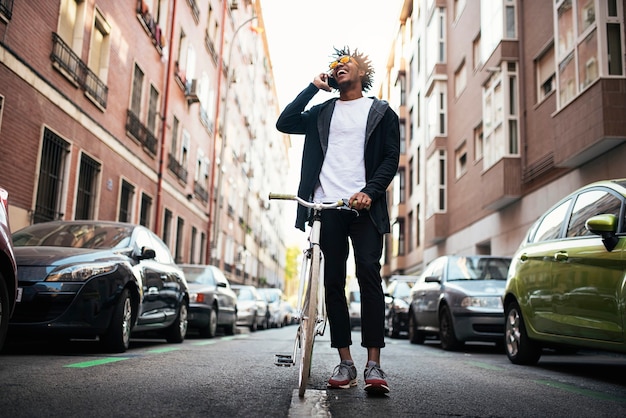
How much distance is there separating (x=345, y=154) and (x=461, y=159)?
22933mm

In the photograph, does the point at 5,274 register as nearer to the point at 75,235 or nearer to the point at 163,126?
the point at 75,235

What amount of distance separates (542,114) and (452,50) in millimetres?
11018

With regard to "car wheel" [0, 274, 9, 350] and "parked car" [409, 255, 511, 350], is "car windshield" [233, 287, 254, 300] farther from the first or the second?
"car wheel" [0, 274, 9, 350]

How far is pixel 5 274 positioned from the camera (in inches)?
200

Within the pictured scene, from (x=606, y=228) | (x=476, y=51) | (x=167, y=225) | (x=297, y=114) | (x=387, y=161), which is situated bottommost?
(x=606, y=228)

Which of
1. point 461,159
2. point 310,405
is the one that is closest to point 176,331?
point 310,405

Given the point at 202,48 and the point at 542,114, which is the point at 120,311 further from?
the point at 202,48

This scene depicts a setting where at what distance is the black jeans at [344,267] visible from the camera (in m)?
4.45

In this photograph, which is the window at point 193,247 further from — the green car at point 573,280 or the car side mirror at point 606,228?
the car side mirror at point 606,228

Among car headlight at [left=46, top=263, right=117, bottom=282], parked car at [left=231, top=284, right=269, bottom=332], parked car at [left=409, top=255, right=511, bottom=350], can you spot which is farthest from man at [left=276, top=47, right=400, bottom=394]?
parked car at [left=231, top=284, right=269, bottom=332]

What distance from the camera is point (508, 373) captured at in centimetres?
630

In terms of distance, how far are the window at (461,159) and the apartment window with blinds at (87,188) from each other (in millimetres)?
13616

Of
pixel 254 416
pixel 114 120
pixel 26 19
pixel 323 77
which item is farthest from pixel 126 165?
pixel 254 416

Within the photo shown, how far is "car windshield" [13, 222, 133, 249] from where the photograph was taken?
315 inches
